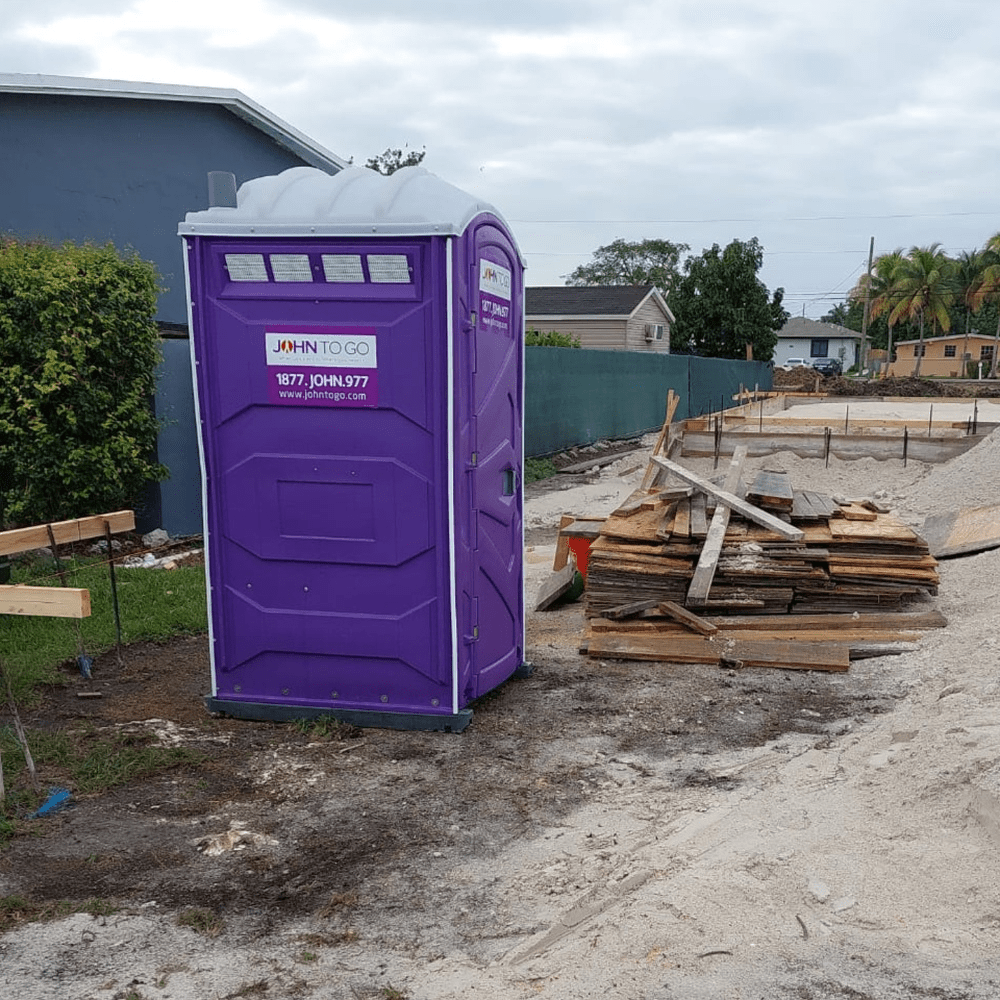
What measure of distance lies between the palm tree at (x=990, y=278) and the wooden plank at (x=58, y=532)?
220ft

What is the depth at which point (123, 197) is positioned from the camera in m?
16.4

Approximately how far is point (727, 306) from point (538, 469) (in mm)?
28509

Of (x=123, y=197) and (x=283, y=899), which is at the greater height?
(x=123, y=197)

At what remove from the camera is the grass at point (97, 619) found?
21.6 ft

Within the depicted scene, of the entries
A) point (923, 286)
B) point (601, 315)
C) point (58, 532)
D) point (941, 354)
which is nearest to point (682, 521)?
point (58, 532)

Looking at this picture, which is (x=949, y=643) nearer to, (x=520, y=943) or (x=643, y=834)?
(x=643, y=834)

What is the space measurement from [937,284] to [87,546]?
64.5 meters

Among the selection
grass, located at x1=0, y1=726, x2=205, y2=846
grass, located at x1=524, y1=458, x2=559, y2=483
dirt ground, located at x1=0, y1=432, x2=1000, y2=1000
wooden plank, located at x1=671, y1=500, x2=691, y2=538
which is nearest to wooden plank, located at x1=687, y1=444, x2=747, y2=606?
wooden plank, located at x1=671, y1=500, x2=691, y2=538

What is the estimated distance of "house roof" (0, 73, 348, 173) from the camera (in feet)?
48.9

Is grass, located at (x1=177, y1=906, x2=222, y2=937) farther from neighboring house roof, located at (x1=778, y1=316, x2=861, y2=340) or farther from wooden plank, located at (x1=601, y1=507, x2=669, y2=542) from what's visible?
neighboring house roof, located at (x1=778, y1=316, x2=861, y2=340)

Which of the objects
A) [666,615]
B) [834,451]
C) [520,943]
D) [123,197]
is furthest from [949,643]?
[123,197]

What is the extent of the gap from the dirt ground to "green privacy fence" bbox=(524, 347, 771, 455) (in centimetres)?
1361

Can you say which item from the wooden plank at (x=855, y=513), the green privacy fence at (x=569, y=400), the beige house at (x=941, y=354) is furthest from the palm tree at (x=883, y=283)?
the wooden plank at (x=855, y=513)

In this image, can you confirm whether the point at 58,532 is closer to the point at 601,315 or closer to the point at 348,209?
the point at 348,209
